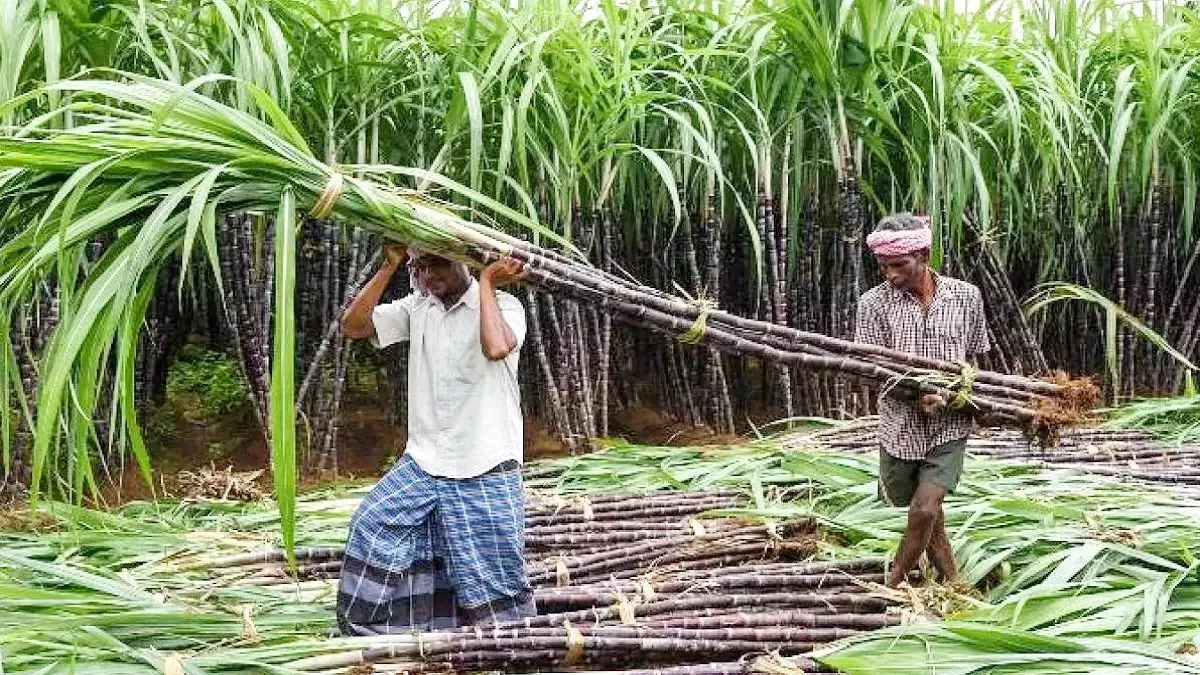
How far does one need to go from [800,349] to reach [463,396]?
0.67m

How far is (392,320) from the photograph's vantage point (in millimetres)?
2828

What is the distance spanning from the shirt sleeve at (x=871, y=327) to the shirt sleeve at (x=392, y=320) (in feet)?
3.09

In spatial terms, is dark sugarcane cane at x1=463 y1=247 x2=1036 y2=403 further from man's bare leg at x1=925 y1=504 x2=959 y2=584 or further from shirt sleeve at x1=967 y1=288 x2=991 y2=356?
man's bare leg at x1=925 y1=504 x2=959 y2=584

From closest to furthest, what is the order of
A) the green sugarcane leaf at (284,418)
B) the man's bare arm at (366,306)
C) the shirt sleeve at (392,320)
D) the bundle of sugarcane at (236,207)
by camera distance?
the green sugarcane leaf at (284,418), the bundle of sugarcane at (236,207), the man's bare arm at (366,306), the shirt sleeve at (392,320)

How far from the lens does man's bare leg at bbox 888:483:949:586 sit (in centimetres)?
285

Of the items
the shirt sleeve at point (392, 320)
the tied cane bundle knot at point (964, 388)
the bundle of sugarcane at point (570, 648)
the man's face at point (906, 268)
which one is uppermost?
the man's face at point (906, 268)

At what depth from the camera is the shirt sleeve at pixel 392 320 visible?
2818mm

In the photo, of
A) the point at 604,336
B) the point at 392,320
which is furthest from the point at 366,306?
the point at 604,336

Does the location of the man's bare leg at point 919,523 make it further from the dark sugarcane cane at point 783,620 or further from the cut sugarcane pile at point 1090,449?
the cut sugarcane pile at point 1090,449

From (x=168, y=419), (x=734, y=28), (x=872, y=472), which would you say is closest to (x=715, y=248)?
(x=734, y=28)

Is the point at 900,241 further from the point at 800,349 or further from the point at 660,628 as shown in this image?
the point at 660,628

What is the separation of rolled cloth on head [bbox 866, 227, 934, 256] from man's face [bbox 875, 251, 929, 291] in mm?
15

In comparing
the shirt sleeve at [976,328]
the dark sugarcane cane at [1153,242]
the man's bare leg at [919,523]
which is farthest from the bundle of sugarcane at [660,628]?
the dark sugarcane cane at [1153,242]

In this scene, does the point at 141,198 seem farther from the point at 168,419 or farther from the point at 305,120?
the point at 168,419
